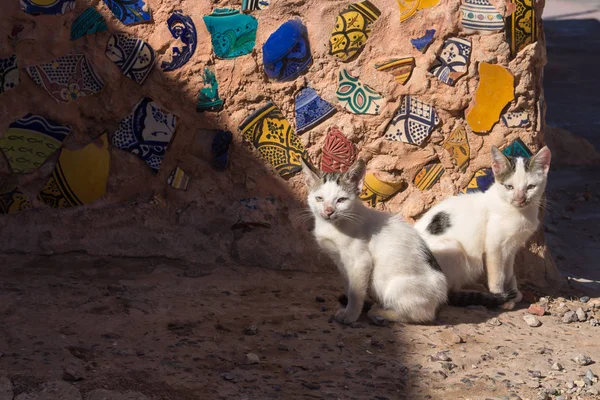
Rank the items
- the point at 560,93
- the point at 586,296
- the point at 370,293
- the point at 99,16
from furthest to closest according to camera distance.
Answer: the point at 560,93 → the point at 586,296 → the point at 99,16 → the point at 370,293

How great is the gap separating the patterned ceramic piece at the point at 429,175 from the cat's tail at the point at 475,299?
868 millimetres

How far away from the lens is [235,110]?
5273mm

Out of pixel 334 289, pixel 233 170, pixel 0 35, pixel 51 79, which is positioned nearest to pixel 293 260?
pixel 334 289

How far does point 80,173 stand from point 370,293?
2.24m

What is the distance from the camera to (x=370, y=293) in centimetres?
478

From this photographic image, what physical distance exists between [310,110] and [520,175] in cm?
153

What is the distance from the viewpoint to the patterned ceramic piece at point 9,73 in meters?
5.09

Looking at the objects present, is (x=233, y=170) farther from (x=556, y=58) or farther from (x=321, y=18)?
(x=556, y=58)

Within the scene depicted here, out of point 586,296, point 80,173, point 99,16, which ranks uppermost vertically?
point 99,16

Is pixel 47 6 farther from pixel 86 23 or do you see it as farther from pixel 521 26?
pixel 521 26

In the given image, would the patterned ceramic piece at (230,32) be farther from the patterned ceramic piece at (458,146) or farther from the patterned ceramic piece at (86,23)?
the patterned ceramic piece at (458,146)

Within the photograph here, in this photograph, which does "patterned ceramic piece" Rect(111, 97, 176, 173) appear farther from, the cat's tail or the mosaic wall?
the cat's tail

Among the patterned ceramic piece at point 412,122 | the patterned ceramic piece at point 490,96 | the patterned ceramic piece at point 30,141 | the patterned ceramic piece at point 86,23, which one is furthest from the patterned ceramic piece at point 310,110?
the patterned ceramic piece at point 30,141

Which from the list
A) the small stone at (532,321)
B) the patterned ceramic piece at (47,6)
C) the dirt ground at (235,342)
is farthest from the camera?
the patterned ceramic piece at (47,6)
